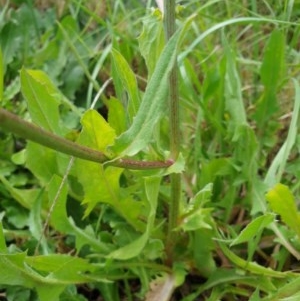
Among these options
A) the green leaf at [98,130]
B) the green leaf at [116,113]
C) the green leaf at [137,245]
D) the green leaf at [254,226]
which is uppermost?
the green leaf at [98,130]

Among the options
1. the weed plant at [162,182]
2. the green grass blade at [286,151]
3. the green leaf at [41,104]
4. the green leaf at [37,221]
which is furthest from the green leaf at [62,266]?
the green grass blade at [286,151]

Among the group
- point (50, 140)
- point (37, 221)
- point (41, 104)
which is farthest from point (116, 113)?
point (50, 140)

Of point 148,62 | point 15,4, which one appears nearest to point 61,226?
point 148,62

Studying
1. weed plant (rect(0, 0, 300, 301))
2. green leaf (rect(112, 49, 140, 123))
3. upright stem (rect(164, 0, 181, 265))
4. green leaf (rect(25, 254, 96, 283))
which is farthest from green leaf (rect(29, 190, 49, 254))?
green leaf (rect(112, 49, 140, 123))

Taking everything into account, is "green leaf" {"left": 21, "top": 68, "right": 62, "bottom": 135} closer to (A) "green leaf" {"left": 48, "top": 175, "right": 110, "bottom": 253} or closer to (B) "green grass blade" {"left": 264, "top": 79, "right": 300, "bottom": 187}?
(A) "green leaf" {"left": 48, "top": 175, "right": 110, "bottom": 253}

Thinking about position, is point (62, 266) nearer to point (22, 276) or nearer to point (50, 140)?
point (22, 276)

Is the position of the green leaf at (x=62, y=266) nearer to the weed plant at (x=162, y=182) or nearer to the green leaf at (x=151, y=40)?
the weed plant at (x=162, y=182)
